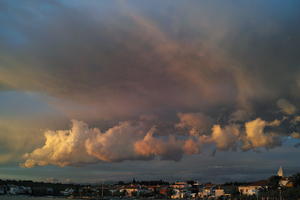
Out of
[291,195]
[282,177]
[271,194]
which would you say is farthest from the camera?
[282,177]

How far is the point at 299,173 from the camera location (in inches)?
5935

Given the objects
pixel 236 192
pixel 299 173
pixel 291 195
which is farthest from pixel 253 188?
pixel 291 195

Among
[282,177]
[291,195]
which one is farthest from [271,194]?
[282,177]

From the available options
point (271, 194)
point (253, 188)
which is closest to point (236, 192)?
point (253, 188)

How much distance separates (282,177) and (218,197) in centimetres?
3484

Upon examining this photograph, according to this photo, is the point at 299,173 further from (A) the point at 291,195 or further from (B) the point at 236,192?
(B) the point at 236,192

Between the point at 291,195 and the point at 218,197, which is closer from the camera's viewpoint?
the point at 291,195

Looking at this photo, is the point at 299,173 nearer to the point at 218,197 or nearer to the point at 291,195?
the point at 291,195

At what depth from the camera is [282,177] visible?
607 feet

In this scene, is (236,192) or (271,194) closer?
(271,194)

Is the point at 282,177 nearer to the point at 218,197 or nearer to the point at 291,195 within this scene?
the point at 218,197

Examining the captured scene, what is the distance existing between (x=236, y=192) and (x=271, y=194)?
142 feet

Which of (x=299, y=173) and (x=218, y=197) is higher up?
(x=299, y=173)

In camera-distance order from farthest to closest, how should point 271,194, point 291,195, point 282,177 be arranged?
point 282,177 < point 271,194 < point 291,195
